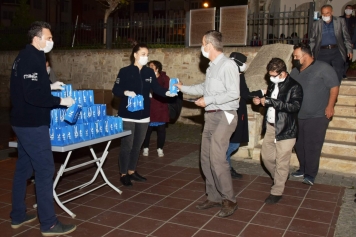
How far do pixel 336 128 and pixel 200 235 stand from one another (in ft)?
14.9

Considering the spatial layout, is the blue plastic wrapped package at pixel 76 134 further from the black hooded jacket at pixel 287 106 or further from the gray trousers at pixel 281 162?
the gray trousers at pixel 281 162

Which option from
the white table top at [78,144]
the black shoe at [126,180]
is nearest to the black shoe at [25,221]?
the white table top at [78,144]

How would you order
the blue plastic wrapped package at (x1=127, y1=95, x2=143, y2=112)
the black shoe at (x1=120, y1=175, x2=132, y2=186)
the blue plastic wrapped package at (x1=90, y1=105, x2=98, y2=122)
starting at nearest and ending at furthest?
the blue plastic wrapped package at (x1=90, y1=105, x2=98, y2=122)
the blue plastic wrapped package at (x1=127, y1=95, x2=143, y2=112)
the black shoe at (x1=120, y1=175, x2=132, y2=186)

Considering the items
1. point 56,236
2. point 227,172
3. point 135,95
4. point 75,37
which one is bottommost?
point 56,236

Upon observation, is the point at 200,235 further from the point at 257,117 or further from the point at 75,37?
the point at 75,37

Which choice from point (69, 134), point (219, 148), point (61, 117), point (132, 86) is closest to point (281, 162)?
point (219, 148)

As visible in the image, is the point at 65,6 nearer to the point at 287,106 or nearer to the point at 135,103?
the point at 135,103

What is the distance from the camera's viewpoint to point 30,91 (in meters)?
3.96

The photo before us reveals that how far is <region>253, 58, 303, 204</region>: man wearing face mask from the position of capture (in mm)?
5344

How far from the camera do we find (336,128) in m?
7.85

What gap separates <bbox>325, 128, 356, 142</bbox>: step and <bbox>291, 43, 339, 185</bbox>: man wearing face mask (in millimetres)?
1417

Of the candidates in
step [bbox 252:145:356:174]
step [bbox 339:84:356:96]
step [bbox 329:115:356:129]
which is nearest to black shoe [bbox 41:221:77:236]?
step [bbox 252:145:356:174]

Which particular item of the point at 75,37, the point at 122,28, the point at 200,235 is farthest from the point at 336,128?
the point at 75,37

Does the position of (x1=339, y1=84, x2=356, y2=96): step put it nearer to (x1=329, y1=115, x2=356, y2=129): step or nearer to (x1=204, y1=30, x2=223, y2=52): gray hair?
(x1=329, y1=115, x2=356, y2=129): step
